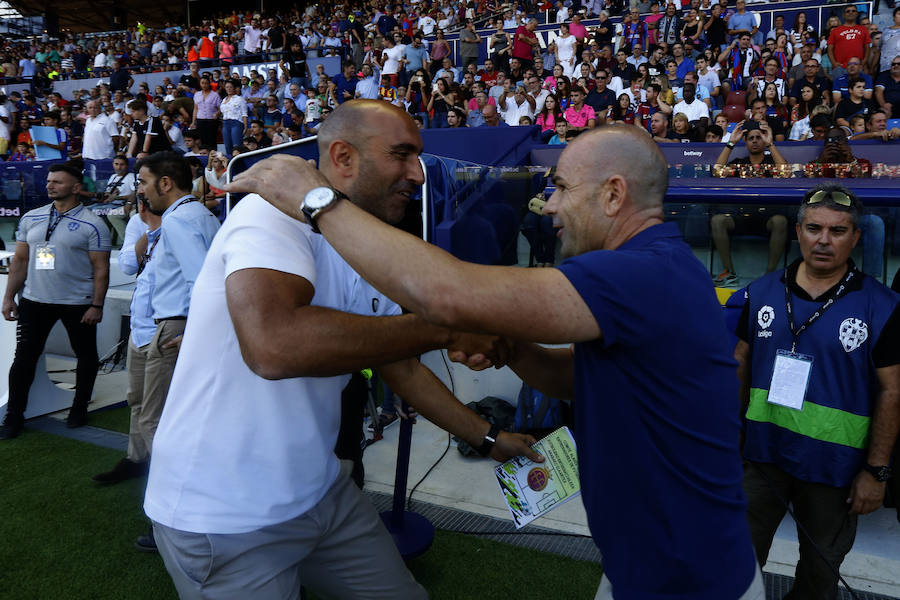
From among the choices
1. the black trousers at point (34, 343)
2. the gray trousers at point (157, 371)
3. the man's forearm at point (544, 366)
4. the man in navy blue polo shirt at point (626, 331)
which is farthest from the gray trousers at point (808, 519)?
the black trousers at point (34, 343)

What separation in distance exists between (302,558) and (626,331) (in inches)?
42.6

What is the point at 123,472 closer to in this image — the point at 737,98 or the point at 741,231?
the point at 741,231

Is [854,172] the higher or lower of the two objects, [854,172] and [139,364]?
the higher

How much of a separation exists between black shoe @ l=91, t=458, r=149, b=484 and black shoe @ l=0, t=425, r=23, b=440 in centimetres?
135

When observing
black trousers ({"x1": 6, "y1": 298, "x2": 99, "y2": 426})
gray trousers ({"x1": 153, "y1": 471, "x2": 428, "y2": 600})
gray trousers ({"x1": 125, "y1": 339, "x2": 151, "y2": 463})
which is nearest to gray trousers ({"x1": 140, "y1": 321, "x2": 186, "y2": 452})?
gray trousers ({"x1": 125, "y1": 339, "x2": 151, "y2": 463})

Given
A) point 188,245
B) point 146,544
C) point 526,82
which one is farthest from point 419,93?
point 146,544

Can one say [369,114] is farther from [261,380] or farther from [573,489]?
[573,489]

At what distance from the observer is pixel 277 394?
1.61 m

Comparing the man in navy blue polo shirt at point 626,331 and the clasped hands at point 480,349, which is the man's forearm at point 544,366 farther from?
the man in navy blue polo shirt at point 626,331

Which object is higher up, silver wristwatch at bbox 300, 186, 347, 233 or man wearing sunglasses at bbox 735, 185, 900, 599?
silver wristwatch at bbox 300, 186, 347, 233

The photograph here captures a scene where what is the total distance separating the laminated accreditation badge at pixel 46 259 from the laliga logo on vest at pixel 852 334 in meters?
5.40

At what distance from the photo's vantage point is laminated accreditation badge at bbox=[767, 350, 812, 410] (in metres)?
2.61

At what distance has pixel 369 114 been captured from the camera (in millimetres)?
1849

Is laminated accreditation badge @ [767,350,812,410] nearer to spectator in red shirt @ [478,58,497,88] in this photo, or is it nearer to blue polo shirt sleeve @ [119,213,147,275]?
blue polo shirt sleeve @ [119,213,147,275]
